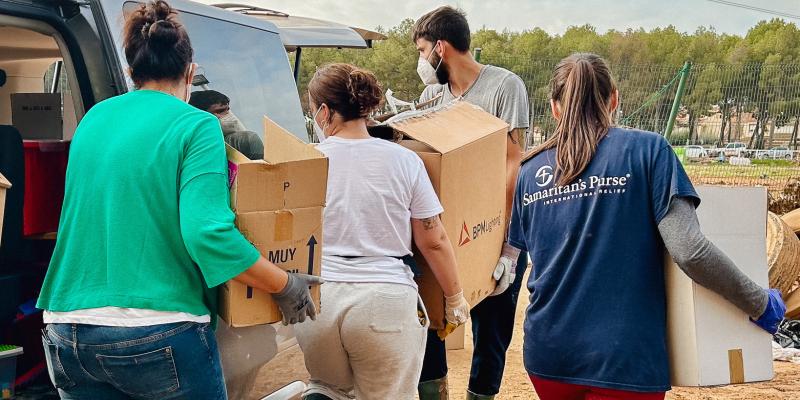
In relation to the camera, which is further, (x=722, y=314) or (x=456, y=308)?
(x=456, y=308)

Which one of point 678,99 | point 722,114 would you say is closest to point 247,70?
point 678,99

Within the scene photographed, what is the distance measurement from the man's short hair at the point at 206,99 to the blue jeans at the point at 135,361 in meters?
1.02

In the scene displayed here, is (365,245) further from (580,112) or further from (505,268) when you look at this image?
(505,268)

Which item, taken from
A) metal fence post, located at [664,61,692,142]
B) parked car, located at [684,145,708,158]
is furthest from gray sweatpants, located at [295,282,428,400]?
parked car, located at [684,145,708,158]

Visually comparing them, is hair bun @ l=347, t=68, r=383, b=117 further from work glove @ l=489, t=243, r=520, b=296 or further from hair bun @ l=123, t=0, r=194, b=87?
work glove @ l=489, t=243, r=520, b=296

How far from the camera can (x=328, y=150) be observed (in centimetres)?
287

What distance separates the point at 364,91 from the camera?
2.93m

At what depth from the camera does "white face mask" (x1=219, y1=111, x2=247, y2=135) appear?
3.06 meters

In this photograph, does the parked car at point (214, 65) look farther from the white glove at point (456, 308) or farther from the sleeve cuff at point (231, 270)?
the white glove at point (456, 308)

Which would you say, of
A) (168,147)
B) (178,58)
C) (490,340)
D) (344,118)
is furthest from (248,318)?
(490,340)

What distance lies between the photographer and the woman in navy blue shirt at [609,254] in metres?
2.37

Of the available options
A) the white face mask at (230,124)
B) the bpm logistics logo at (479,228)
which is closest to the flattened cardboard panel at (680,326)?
the bpm logistics logo at (479,228)

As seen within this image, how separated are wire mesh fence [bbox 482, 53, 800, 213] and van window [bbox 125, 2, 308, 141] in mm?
5747

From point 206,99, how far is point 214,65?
0.19 m
